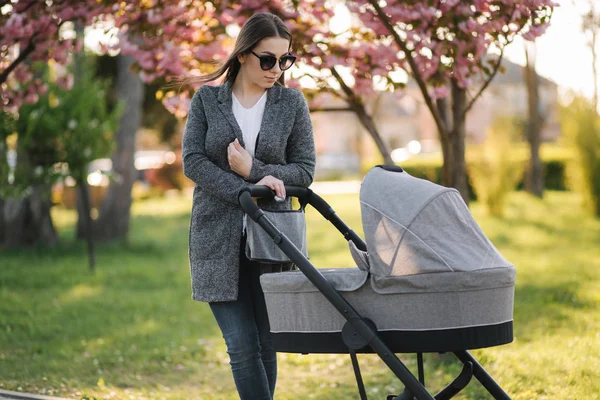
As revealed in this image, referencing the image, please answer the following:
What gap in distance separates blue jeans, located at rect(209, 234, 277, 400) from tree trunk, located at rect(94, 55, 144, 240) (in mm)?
12194

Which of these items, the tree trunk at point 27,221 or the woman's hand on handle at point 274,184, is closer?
the woman's hand on handle at point 274,184

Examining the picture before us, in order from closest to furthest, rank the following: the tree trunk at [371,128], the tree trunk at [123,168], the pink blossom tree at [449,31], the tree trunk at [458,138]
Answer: the pink blossom tree at [449,31] → the tree trunk at [458,138] → the tree trunk at [371,128] → the tree trunk at [123,168]

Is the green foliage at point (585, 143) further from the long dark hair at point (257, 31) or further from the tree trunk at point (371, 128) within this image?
the long dark hair at point (257, 31)

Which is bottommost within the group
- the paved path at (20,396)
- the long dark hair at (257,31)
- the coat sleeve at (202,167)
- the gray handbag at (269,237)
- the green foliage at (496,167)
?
the green foliage at (496,167)

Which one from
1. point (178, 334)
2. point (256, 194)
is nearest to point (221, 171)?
point (256, 194)

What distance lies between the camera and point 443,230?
9.36 ft

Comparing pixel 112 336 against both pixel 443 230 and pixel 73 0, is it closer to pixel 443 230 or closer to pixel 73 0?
pixel 73 0

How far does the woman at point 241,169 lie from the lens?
3383 mm

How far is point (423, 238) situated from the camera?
2832mm

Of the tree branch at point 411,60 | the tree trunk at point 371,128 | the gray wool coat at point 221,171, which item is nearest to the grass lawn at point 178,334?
the tree trunk at point 371,128

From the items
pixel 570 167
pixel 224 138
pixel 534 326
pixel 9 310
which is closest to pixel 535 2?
pixel 224 138

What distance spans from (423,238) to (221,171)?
0.91 m

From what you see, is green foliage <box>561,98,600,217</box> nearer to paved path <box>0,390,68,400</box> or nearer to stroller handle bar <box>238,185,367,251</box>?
paved path <box>0,390,68,400</box>

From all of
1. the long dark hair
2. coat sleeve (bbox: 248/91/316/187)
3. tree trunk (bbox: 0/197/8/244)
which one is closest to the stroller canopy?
coat sleeve (bbox: 248/91/316/187)
